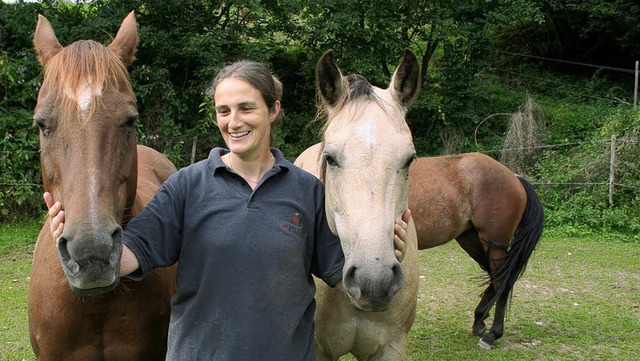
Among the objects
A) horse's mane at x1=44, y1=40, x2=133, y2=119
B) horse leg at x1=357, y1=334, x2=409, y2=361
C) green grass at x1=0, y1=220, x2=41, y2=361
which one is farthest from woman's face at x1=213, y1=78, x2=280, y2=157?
green grass at x1=0, y1=220, x2=41, y2=361

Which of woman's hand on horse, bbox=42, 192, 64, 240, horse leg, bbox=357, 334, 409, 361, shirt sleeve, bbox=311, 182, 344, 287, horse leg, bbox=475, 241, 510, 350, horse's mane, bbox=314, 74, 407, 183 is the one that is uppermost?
horse's mane, bbox=314, 74, 407, 183

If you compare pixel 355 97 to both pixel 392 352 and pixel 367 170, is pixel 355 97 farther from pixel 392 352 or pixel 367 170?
pixel 392 352

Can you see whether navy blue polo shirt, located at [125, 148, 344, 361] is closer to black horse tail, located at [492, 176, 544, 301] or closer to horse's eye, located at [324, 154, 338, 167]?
horse's eye, located at [324, 154, 338, 167]

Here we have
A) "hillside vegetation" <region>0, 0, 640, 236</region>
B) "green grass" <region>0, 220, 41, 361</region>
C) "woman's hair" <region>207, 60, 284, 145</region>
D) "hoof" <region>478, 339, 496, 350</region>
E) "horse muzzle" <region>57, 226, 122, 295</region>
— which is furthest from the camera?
"hillside vegetation" <region>0, 0, 640, 236</region>

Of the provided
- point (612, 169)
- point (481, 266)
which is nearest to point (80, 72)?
point (481, 266)

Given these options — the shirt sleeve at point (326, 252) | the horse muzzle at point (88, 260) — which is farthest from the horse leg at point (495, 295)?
the horse muzzle at point (88, 260)

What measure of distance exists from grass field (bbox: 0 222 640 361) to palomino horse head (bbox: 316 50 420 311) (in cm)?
305

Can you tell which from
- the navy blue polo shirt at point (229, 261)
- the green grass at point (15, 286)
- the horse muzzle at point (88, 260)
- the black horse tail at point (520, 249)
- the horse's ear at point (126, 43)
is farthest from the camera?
the black horse tail at point (520, 249)

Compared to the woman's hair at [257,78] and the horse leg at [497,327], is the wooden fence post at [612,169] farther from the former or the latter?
the woman's hair at [257,78]

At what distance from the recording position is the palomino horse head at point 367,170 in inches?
64.1

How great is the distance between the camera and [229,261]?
174cm

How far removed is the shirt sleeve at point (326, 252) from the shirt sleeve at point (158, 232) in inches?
19.2

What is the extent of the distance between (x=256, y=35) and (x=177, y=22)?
1.69m

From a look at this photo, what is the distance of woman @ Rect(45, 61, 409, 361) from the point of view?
1.73m
